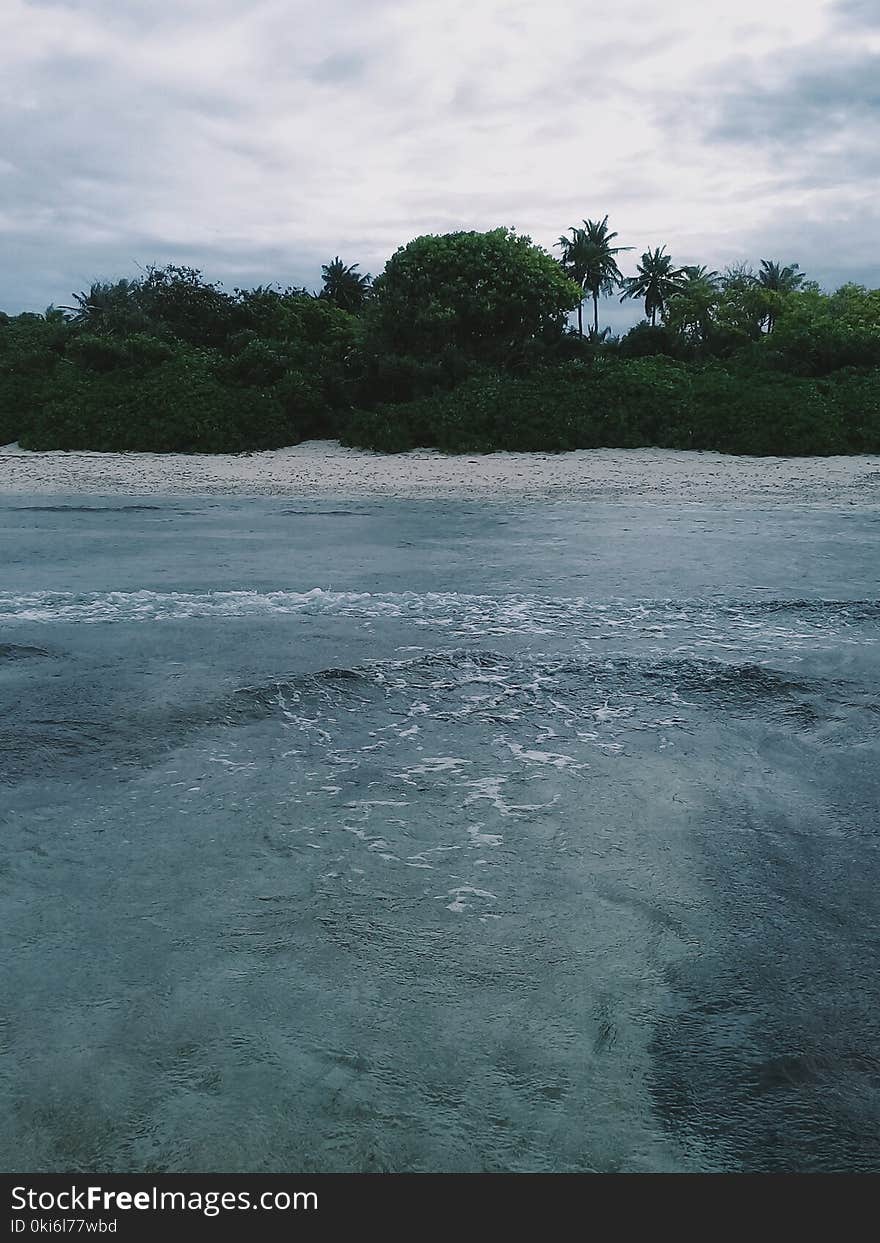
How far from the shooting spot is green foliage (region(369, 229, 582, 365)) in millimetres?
27016

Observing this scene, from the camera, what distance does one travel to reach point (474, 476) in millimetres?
20000

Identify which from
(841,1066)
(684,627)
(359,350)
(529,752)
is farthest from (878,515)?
(359,350)

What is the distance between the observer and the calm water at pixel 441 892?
287cm

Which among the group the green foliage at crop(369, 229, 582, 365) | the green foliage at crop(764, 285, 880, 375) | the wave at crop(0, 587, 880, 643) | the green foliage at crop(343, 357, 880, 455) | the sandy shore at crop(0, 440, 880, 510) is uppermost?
the green foliage at crop(369, 229, 582, 365)

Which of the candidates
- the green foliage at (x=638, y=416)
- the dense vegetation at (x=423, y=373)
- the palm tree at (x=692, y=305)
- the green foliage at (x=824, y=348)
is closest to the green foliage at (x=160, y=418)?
the dense vegetation at (x=423, y=373)

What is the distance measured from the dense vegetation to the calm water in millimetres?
15257

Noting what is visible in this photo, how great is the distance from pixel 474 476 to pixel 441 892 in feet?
53.9

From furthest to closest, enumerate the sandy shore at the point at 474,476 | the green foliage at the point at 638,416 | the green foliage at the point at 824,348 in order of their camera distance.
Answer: the green foliage at the point at 824,348, the green foliage at the point at 638,416, the sandy shore at the point at 474,476

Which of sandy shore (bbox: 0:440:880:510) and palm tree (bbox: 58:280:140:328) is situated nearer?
sandy shore (bbox: 0:440:880:510)

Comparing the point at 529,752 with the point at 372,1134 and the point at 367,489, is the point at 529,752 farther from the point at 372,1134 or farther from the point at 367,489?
the point at 367,489

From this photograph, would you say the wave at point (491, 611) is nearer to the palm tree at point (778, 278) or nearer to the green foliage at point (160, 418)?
the green foliage at point (160, 418)

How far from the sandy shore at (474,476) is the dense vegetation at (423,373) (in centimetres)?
88

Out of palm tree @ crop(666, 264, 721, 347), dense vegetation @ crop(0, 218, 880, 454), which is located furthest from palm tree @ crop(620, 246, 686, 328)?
dense vegetation @ crop(0, 218, 880, 454)

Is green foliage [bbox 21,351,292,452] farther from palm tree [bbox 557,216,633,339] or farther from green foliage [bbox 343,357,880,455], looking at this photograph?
palm tree [bbox 557,216,633,339]
